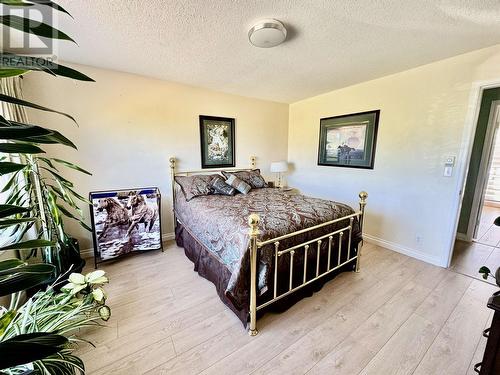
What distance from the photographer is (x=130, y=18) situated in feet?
5.63

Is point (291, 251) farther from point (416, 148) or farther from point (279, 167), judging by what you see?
point (279, 167)

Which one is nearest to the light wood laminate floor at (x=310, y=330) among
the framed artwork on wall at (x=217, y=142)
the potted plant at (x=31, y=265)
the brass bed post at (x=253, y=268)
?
the brass bed post at (x=253, y=268)

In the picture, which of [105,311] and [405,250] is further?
[405,250]

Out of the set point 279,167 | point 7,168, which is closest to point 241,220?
point 7,168

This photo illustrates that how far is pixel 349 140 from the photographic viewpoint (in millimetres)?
3443

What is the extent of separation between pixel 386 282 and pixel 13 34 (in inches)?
170

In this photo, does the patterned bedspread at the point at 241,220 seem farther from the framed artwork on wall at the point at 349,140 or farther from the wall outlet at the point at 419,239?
the framed artwork on wall at the point at 349,140

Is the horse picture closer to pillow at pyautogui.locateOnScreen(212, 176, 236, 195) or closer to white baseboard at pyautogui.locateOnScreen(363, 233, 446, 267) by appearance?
pillow at pyautogui.locateOnScreen(212, 176, 236, 195)

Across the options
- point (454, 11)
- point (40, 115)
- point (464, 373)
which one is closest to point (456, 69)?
point (454, 11)

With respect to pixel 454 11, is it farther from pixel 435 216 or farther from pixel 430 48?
pixel 435 216

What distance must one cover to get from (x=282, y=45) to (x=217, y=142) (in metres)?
1.91

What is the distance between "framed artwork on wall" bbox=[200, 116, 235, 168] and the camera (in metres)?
3.54

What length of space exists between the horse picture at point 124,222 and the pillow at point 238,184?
1086 millimetres

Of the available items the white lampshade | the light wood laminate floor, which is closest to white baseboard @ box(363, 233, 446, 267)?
the light wood laminate floor
